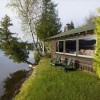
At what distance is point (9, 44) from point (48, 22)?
36.7 feet

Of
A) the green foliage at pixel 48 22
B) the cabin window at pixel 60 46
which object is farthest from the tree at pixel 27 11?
the cabin window at pixel 60 46

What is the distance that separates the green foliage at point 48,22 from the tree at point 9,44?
609cm

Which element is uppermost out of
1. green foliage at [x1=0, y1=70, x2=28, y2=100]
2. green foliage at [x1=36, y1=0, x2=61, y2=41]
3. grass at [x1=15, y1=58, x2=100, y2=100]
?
green foliage at [x1=36, y1=0, x2=61, y2=41]

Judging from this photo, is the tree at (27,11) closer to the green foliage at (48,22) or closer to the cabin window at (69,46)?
the green foliage at (48,22)

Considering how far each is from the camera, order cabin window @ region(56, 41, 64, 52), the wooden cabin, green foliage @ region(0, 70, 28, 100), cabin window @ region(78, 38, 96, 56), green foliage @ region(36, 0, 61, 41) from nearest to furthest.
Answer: the wooden cabin
cabin window @ region(78, 38, 96, 56)
green foliage @ region(0, 70, 28, 100)
cabin window @ region(56, 41, 64, 52)
green foliage @ region(36, 0, 61, 41)

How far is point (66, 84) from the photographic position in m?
16.2

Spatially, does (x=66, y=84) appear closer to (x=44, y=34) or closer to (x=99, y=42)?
(x=99, y=42)

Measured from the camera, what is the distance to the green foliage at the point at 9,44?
43.0 meters

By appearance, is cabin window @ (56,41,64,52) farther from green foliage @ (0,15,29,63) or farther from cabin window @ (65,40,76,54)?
green foliage @ (0,15,29,63)

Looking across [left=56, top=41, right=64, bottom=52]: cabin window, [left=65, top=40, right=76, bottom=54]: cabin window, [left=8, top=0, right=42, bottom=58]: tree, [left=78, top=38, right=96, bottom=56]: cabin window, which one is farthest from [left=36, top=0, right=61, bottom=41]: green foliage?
[left=78, top=38, right=96, bottom=56]: cabin window

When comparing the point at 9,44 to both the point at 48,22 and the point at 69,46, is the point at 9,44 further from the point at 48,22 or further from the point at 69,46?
the point at 69,46

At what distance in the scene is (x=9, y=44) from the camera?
43.3 m

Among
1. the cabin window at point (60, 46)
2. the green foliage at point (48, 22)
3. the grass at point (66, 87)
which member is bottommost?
the grass at point (66, 87)

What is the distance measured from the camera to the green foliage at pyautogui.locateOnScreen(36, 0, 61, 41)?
48612 millimetres
